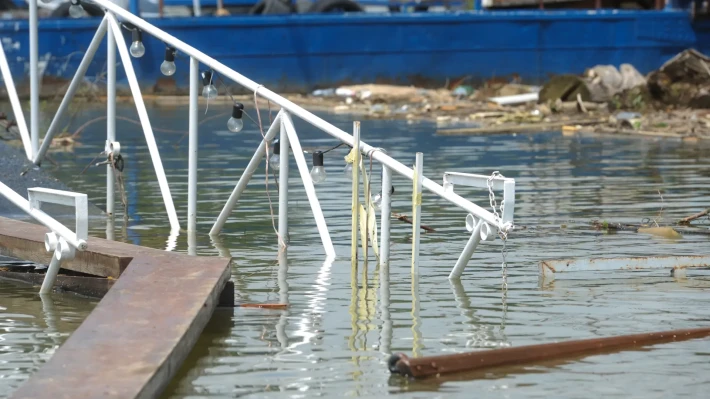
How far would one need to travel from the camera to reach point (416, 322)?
749 cm

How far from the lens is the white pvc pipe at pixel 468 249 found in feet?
A: 26.8

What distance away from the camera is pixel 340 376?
247 inches

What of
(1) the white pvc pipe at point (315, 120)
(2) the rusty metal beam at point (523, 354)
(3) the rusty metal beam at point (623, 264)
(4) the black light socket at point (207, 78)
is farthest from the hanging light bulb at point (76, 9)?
(2) the rusty metal beam at point (523, 354)

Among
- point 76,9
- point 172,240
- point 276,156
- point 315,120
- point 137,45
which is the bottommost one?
point 172,240

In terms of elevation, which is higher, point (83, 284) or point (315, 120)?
point (315, 120)

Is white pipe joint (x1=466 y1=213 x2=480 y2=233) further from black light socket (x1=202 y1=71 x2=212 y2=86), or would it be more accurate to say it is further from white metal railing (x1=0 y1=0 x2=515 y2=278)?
black light socket (x1=202 y1=71 x2=212 y2=86)

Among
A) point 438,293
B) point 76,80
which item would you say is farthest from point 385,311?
point 76,80

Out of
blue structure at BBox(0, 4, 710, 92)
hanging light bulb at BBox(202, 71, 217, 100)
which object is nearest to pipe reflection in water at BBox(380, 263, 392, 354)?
hanging light bulb at BBox(202, 71, 217, 100)

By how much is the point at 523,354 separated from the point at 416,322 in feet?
3.68

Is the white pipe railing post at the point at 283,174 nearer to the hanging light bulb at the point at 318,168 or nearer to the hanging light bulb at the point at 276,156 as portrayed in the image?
the hanging light bulb at the point at 276,156

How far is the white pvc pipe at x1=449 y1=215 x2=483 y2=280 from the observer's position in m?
8.15

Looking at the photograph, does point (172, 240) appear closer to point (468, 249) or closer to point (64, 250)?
point (468, 249)

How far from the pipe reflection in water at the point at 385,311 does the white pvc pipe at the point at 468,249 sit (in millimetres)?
474

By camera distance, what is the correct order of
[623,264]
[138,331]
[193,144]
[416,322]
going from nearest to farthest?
[138,331]
[416,322]
[623,264]
[193,144]
